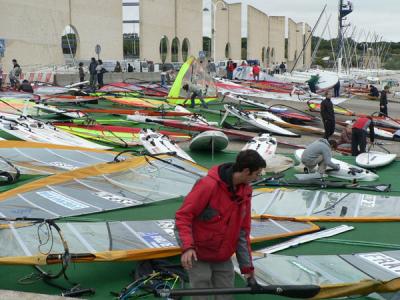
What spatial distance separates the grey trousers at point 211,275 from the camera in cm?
345

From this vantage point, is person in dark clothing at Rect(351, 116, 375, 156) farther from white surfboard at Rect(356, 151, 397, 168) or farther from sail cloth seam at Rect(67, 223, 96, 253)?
sail cloth seam at Rect(67, 223, 96, 253)

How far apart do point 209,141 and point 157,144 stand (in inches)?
46.7

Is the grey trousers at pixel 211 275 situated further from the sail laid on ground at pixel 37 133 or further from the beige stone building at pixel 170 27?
the beige stone building at pixel 170 27

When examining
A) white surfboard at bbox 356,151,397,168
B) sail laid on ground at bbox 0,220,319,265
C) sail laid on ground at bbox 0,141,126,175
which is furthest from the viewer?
white surfboard at bbox 356,151,397,168

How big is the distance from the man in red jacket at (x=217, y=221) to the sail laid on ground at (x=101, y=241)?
1339mm

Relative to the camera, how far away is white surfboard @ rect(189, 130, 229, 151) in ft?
36.9

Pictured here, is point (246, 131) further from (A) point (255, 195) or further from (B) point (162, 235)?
(B) point (162, 235)

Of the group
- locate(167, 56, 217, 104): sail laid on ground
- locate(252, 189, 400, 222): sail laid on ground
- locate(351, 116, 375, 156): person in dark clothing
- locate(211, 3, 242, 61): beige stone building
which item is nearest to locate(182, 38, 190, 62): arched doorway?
locate(211, 3, 242, 61): beige stone building

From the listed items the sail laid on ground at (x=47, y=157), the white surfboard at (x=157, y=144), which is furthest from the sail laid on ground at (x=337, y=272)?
the white surfboard at (x=157, y=144)

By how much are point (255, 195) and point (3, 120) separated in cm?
716

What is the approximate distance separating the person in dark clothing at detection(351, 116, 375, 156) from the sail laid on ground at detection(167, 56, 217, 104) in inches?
301

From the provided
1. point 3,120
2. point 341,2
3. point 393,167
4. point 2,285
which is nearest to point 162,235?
point 2,285

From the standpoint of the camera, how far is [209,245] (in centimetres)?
340

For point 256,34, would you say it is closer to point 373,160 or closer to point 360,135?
point 360,135
